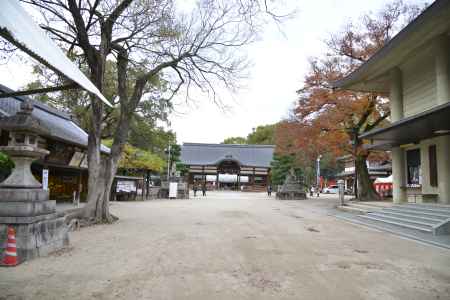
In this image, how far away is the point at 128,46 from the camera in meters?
11.1

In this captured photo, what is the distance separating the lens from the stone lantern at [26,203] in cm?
526

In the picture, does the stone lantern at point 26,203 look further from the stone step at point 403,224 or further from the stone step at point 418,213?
the stone step at point 418,213

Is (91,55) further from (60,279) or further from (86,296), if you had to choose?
(86,296)

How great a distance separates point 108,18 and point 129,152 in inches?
559

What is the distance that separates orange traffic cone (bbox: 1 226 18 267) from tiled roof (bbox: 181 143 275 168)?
41283 mm

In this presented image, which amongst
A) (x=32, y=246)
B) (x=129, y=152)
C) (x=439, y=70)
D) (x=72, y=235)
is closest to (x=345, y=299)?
(x=32, y=246)

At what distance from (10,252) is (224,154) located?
4499 cm

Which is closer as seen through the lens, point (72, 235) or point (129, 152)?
point (72, 235)

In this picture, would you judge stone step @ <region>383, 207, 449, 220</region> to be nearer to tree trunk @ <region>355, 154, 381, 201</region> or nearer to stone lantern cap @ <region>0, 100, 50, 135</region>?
tree trunk @ <region>355, 154, 381, 201</region>

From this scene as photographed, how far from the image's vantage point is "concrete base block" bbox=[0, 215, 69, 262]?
5.18 m

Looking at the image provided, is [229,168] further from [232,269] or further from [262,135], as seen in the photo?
[232,269]

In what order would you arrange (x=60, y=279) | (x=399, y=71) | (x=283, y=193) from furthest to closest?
(x=283, y=193)
(x=399, y=71)
(x=60, y=279)

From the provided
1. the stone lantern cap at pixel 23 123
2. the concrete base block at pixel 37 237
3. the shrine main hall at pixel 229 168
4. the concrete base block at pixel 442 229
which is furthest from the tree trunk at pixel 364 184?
the shrine main hall at pixel 229 168

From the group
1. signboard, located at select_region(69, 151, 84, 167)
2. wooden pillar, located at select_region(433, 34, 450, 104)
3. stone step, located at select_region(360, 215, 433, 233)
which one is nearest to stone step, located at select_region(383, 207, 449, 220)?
stone step, located at select_region(360, 215, 433, 233)
